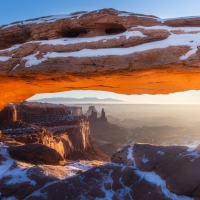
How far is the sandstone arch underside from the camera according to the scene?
6.36m

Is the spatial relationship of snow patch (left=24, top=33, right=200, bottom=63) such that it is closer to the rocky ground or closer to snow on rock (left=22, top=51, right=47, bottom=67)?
snow on rock (left=22, top=51, right=47, bottom=67)

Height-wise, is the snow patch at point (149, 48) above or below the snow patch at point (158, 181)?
above

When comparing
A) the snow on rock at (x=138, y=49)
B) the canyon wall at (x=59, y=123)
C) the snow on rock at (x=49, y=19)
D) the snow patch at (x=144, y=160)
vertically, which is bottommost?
the canyon wall at (x=59, y=123)

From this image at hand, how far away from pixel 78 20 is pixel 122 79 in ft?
8.07

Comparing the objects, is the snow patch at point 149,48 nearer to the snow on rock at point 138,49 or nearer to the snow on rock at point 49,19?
the snow on rock at point 138,49

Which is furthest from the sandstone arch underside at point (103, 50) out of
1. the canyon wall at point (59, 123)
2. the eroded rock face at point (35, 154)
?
the canyon wall at point (59, 123)

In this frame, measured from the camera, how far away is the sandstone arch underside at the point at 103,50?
6359mm

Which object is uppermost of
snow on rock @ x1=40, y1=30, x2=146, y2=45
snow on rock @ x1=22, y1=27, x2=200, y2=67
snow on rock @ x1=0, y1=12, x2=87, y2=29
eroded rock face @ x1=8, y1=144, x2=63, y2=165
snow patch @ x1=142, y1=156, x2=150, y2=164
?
snow on rock @ x1=0, y1=12, x2=87, y2=29

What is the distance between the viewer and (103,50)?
22.1ft

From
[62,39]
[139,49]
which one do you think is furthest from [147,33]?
[62,39]

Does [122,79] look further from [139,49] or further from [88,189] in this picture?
[88,189]

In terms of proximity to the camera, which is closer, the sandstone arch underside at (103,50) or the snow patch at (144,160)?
the snow patch at (144,160)

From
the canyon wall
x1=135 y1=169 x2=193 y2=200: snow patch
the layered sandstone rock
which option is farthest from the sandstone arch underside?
the canyon wall

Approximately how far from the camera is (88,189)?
4.77 metres
